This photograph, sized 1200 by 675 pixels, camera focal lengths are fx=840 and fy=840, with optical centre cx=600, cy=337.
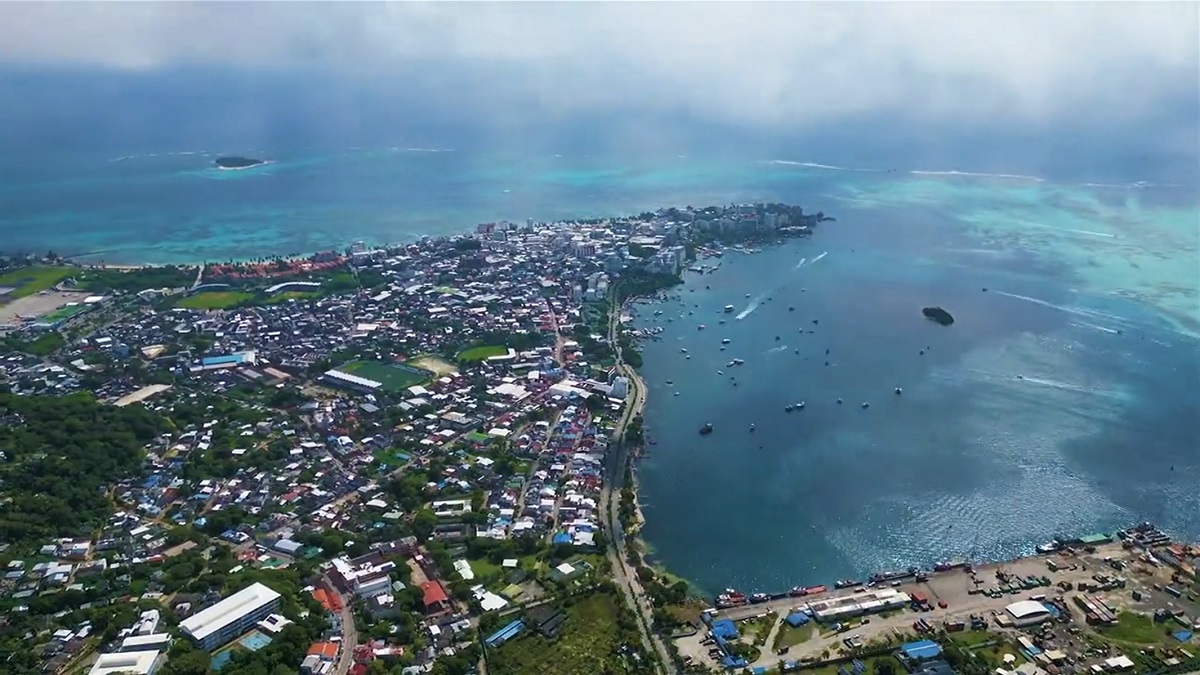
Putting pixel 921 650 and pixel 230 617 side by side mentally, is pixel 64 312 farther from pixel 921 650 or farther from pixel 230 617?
pixel 921 650

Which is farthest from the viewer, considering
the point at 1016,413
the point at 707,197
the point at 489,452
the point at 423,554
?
the point at 707,197

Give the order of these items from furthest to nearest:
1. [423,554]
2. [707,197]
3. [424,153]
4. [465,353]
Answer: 1. [424,153]
2. [707,197]
3. [465,353]
4. [423,554]

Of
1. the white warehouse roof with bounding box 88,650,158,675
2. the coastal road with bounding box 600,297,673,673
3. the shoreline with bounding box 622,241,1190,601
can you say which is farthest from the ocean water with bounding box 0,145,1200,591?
the white warehouse roof with bounding box 88,650,158,675

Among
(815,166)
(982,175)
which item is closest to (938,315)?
(982,175)

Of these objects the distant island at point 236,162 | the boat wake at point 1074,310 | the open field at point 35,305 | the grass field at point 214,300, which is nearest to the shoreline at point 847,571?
the boat wake at point 1074,310

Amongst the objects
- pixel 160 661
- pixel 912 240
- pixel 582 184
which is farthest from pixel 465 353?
pixel 582 184

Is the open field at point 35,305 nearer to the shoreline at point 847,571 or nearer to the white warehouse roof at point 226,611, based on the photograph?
the white warehouse roof at point 226,611

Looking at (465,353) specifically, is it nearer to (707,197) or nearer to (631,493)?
(631,493)
